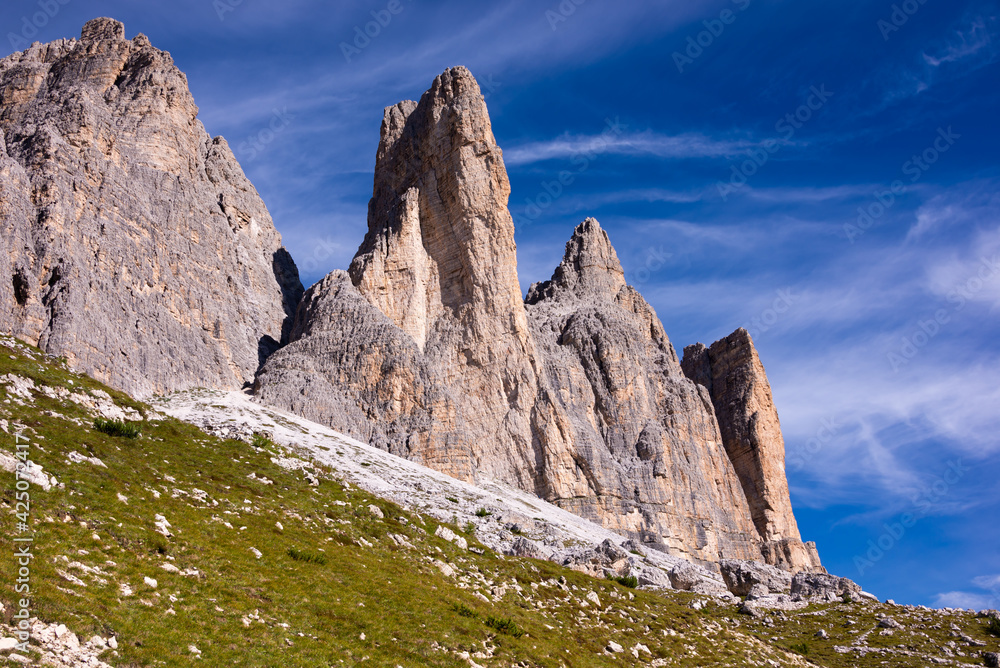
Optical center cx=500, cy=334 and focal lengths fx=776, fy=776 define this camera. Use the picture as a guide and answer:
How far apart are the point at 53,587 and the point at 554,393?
73566mm

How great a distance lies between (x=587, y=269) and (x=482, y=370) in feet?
124

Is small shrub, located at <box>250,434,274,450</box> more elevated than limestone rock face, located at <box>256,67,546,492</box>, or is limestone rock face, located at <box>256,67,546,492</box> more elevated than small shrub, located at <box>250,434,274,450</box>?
limestone rock face, located at <box>256,67,546,492</box>

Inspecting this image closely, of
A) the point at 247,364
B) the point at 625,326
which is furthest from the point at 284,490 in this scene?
the point at 625,326

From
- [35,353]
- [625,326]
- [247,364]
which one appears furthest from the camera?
[625,326]

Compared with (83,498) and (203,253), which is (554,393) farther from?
(83,498)

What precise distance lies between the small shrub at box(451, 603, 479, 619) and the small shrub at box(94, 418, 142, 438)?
1353 centimetres

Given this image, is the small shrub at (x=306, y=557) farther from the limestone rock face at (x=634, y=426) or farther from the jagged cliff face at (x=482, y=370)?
the limestone rock face at (x=634, y=426)

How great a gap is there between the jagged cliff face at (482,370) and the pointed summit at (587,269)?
4.82 m

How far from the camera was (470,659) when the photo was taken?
21.0 metres

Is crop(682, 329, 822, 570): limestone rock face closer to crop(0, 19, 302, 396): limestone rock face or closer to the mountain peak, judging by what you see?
crop(0, 19, 302, 396): limestone rock face

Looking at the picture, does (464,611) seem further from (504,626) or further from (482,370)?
(482,370)

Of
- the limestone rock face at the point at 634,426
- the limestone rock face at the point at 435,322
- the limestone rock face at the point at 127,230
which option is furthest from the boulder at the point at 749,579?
the limestone rock face at the point at 127,230

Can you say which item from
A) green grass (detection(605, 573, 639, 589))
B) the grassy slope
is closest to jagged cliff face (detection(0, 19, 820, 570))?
the grassy slope

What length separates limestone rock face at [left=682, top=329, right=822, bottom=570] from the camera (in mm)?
102188
